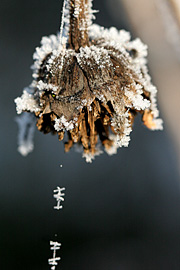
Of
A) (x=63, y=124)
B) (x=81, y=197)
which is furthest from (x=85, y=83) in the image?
(x=81, y=197)

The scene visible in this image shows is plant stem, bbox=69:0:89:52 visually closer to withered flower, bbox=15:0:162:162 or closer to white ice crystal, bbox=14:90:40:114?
withered flower, bbox=15:0:162:162

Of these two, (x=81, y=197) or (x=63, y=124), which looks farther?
(x=81, y=197)

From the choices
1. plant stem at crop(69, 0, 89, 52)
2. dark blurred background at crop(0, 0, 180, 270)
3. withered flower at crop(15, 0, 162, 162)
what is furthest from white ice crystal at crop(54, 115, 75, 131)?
dark blurred background at crop(0, 0, 180, 270)

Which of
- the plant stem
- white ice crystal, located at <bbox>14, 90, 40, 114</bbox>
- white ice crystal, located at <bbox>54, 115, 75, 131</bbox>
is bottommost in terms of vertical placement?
white ice crystal, located at <bbox>54, 115, 75, 131</bbox>

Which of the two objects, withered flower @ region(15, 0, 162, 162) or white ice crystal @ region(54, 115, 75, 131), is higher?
withered flower @ region(15, 0, 162, 162)

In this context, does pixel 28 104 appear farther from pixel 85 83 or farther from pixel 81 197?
pixel 81 197

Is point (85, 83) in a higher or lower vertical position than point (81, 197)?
lower

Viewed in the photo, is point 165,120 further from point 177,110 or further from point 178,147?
point 178,147

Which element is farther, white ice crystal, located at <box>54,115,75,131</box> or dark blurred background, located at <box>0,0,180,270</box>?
dark blurred background, located at <box>0,0,180,270</box>
